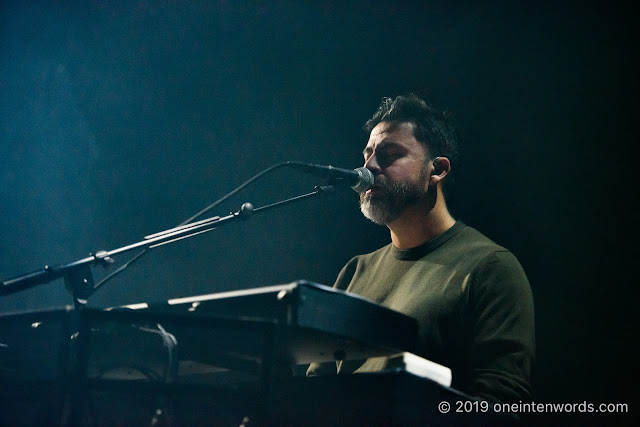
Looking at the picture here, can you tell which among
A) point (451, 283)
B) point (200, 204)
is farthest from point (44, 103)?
point (451, 283)

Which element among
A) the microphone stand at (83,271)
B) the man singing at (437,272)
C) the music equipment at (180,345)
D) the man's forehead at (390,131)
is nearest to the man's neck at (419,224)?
the man singing at (437,272)

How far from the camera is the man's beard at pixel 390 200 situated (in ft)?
9.30

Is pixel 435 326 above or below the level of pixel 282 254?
below

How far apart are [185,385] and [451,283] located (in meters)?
1.28

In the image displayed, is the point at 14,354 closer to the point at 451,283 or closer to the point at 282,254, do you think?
the point at 451,283

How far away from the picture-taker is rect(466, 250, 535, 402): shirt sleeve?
198 cm

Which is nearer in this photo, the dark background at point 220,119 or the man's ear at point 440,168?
the man's ear at point 440,168

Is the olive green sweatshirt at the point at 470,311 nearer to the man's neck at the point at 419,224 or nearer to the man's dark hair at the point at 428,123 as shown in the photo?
the man's neck at the point at 419,224

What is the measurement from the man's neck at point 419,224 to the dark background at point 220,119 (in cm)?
49

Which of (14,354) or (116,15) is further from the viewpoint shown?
(116,15)

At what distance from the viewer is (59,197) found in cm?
399

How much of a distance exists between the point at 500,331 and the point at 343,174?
2.83ft

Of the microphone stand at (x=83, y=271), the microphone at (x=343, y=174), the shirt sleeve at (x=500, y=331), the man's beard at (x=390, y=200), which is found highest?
the microphone at (x=343, y=174)

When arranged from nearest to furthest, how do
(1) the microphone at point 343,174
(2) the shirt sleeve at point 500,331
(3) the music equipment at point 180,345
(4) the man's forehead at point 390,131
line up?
(3) the music equipment at point 180,345, (2) the shirt sleeve at point 500,331, (1) the microphone at point 343,174, (4) the man's forehead at point 390,131
